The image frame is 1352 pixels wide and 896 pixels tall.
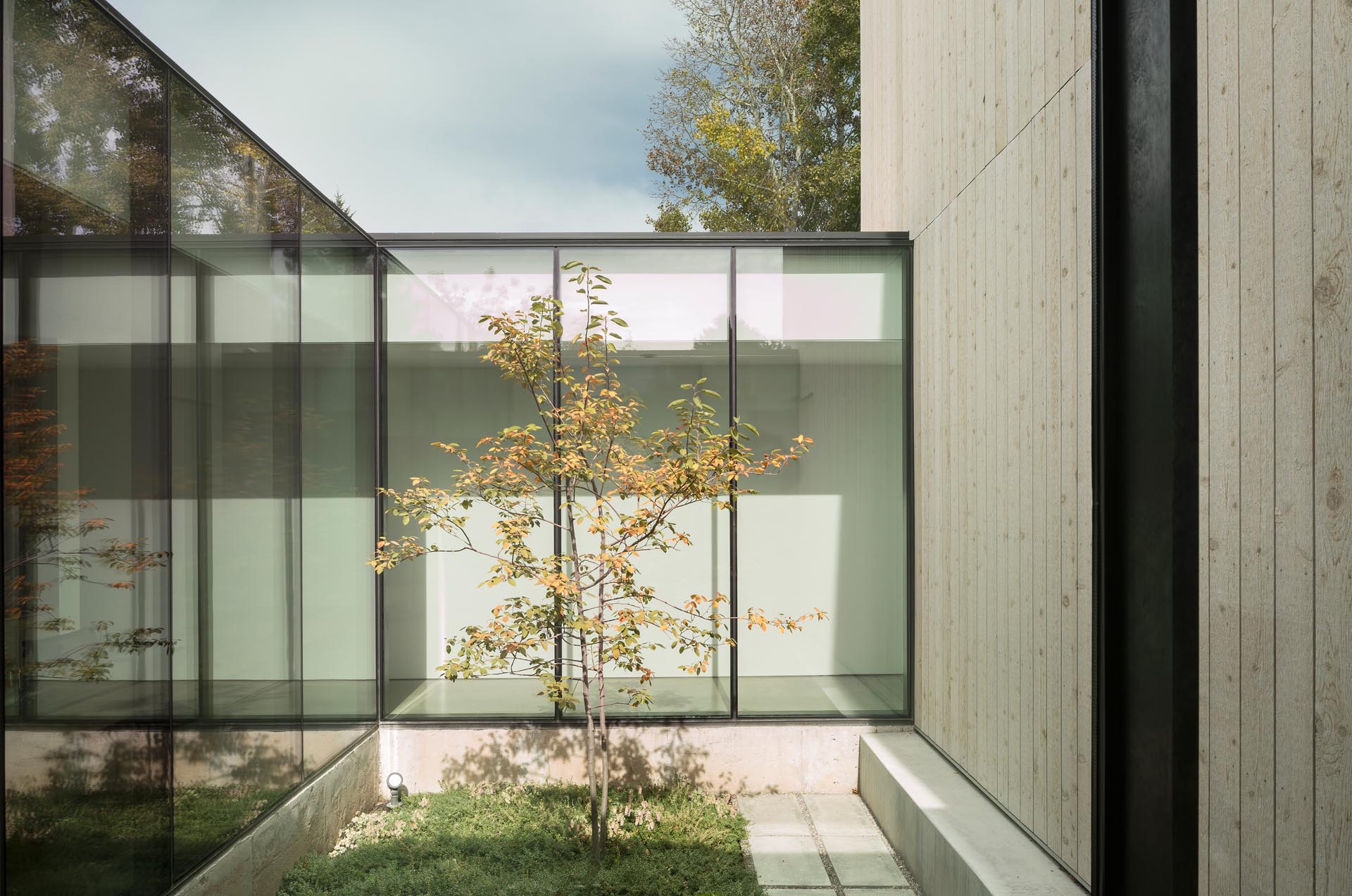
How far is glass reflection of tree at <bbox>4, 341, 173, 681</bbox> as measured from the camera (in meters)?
2.12

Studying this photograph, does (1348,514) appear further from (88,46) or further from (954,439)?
(88,46)

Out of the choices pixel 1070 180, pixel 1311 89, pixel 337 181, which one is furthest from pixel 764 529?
pixel 337 181

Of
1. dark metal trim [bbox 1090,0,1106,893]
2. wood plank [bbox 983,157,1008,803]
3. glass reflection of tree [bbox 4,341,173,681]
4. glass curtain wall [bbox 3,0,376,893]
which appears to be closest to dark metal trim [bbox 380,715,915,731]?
glass curtain wall [bbox 3,0,376,893]

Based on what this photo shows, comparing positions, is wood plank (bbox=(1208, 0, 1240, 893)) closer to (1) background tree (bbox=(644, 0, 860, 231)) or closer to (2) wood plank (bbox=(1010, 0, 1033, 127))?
(2) wood plank (bbox=(1010, 0, 1033, 127))

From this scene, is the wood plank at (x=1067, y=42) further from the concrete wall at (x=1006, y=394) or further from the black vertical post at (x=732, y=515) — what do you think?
the black vertical post at (x=732, y=515)

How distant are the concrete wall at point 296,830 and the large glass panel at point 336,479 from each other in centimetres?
11

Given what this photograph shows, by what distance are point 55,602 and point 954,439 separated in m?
3.49

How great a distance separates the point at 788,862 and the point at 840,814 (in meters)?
0.68

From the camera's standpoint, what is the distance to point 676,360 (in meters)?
4.78

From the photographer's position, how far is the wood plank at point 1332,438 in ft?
5.06

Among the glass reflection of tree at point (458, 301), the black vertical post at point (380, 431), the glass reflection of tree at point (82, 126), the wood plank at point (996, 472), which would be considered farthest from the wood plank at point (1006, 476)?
the black vertical post at point (380, 431)

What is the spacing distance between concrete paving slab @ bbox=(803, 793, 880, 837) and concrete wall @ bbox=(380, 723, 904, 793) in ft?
0.28

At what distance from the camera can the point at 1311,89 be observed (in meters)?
1.65

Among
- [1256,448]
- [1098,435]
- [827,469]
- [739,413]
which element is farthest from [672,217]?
[1098,435]
